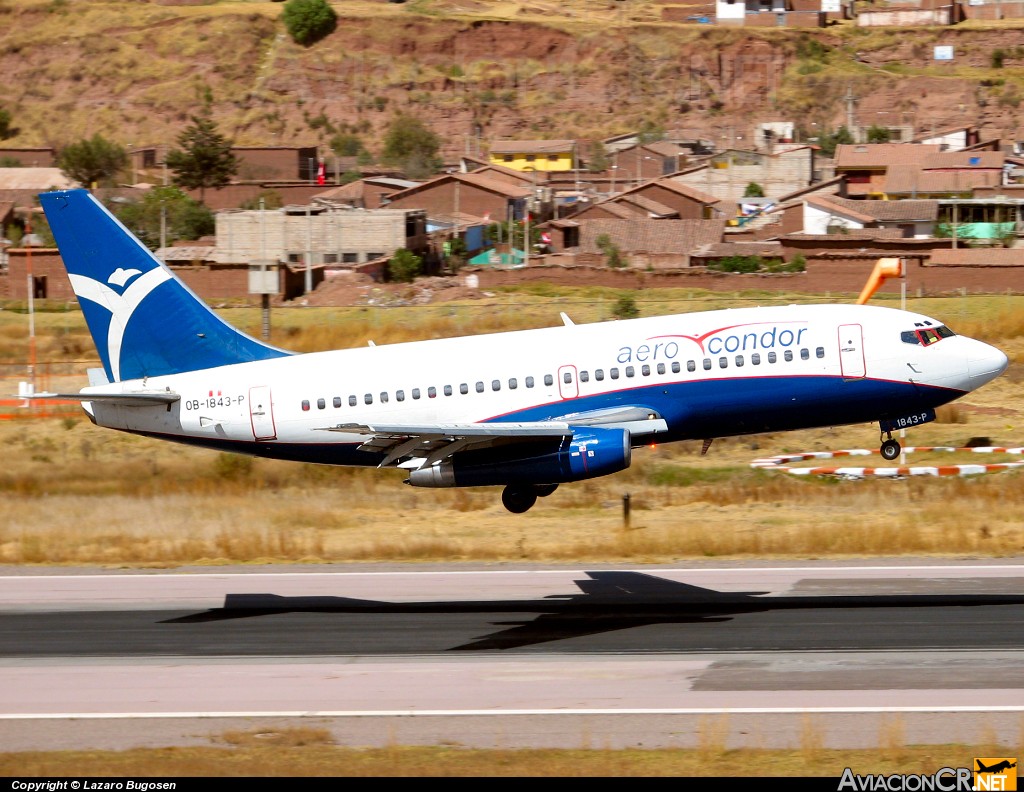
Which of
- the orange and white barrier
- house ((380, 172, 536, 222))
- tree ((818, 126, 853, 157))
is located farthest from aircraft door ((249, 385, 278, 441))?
tree ((818, 126, 853, 157))

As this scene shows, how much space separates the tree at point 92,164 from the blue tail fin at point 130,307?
12758 centimetres

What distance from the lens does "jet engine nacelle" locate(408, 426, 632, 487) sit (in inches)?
1217

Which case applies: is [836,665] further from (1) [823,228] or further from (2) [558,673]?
(1) [823,228]

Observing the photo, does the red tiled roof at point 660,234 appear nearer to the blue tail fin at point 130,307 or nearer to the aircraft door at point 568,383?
the blue tail fin at point 130,307

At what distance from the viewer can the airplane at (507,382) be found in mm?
31844

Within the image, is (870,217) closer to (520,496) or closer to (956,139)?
(956,139)

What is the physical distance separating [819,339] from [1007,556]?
7593 millimetres

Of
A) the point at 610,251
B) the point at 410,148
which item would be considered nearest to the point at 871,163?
the point at 610,251

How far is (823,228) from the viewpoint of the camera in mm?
117562

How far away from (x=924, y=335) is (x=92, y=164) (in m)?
140

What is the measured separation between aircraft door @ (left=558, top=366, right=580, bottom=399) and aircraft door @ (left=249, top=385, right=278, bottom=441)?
7.41m

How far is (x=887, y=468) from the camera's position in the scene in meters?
47.2

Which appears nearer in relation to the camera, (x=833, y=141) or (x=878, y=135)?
(x=878, y=135)

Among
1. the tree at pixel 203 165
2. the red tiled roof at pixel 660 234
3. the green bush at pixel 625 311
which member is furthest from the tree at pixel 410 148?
the green bush at pixel 625 311
